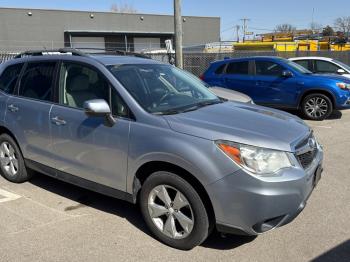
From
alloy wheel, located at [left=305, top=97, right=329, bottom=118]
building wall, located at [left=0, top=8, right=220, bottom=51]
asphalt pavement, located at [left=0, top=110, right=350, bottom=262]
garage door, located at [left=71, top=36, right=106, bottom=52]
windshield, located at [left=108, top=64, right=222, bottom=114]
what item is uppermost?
building wall, located at [left=0, top=8, right=220, bottom=51]

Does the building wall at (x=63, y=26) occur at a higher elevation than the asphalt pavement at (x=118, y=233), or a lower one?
higher

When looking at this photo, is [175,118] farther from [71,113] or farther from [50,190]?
[50,190]

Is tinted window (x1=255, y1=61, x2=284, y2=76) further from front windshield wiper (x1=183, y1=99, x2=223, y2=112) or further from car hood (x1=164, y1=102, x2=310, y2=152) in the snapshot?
car hood (x1=164, y1=102, x2=310, y2=152)

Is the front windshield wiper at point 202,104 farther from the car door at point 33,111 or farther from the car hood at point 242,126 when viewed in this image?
the car door at point 33,111

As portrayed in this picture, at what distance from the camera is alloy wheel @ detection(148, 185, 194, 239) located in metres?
3.64

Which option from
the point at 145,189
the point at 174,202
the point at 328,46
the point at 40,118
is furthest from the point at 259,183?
the point at 328,46

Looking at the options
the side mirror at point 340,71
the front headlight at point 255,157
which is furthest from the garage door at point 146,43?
the front headlight at point 255,157

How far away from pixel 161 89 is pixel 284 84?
6920 mm

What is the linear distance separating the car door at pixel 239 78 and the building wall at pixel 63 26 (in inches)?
1277

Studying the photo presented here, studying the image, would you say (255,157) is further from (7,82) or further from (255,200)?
(7,82)

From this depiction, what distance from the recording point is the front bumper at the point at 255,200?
3252 millimetres

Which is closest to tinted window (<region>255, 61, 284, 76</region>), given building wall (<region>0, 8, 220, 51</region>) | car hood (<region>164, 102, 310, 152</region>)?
car hood (<region>164, 102, 310, 152</region>)

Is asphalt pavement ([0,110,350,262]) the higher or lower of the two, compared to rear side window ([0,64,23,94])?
lower

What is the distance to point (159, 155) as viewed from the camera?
3629 millimetres
